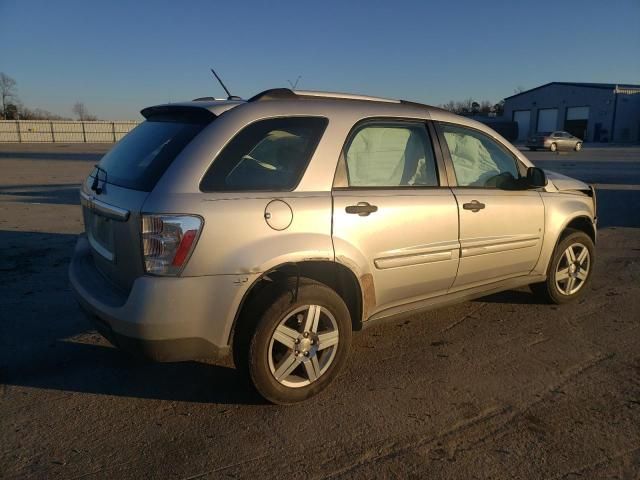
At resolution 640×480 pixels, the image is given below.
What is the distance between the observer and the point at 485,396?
3.21 metres

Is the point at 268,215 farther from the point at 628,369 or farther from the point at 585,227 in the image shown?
the point at 585,227

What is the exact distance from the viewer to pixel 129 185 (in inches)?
115

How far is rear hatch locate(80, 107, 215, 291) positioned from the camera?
108 inches

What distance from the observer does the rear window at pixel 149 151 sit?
2867 mm

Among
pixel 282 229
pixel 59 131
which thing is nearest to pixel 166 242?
pixel 282 229

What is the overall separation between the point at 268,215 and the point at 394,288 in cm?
113

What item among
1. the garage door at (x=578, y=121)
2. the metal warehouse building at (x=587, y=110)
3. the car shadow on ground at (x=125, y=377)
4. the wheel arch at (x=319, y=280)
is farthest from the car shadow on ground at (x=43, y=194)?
the garage door at (x=578, y=121)

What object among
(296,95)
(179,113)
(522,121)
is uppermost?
(522,121)

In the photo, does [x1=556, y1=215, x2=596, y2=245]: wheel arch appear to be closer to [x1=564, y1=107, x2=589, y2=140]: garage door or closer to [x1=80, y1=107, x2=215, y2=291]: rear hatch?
[x1=80, y1=107, x2=215, y2=291]: rear hatch

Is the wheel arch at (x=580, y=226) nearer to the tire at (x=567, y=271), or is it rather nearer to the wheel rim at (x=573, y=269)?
the tire at (x=567, y=271)

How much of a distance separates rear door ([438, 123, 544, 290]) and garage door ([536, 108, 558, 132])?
6222 centimetres

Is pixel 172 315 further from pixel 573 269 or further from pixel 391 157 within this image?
pixel 573 269

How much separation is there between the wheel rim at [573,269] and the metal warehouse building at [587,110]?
191ft

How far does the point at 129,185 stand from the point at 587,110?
209ft
